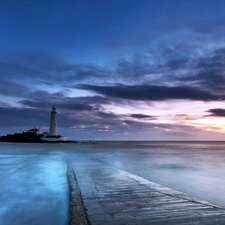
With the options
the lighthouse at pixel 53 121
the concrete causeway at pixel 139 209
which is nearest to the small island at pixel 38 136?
the lighthouse at pixel 53 121

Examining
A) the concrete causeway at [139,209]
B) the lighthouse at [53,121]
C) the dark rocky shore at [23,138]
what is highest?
the lighthouse at [53,121]

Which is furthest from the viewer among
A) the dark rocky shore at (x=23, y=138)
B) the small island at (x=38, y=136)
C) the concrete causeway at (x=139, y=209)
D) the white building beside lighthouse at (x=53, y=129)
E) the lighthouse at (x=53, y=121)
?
the dark rocky shore at (x=23, y=138)

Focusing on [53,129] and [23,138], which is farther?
[23,138]

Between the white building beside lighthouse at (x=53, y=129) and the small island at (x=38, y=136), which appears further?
the small island at (x=38, y=136)

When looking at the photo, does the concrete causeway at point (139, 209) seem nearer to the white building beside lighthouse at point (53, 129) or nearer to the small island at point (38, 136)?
the white building beside lighthouse at point (53, 129)

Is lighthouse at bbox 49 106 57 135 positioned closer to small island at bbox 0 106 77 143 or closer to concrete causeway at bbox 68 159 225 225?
small island at bbox 0 106 77 143

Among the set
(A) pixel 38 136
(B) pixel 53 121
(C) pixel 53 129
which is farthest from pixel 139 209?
(A) pixel 38 136

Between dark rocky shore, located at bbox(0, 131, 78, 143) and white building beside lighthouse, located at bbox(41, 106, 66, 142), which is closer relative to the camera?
A: white building beside lighthouse, located at bbox(41, 106, 66, 142)

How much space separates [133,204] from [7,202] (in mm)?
4644

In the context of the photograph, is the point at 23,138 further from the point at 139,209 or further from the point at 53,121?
the point at 139,209

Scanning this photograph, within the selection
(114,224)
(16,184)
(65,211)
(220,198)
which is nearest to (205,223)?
(114,224)

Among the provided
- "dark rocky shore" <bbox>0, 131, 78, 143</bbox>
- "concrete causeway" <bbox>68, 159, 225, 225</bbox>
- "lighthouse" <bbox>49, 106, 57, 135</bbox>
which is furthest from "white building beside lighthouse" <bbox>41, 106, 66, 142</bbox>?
"concrete causeway" <bbox>68, 159, 225, 225</bbox>

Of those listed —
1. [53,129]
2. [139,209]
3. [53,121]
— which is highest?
[53,121]

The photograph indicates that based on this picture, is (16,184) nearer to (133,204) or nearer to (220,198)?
(133,204)
